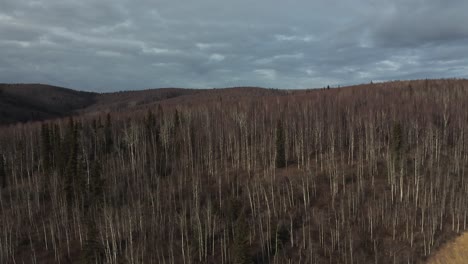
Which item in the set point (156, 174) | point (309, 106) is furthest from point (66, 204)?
point (309, 106)

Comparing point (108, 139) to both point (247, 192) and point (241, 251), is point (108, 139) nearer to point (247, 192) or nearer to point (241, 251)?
point (247, 192)

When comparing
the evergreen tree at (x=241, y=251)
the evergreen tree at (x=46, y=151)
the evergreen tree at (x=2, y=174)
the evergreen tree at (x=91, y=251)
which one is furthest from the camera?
the evergreen tree at (x=46, y=151)

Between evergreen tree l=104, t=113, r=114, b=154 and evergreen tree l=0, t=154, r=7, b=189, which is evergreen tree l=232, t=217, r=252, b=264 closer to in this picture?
evergreen tree l=0, t=154, r=7, b=189

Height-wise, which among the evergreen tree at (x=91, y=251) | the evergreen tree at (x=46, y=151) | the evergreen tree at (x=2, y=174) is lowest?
the evergreen tree at (x=91, y=251)

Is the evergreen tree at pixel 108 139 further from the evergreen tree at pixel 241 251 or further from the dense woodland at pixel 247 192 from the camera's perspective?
the evergreen tree at pixel 241 251

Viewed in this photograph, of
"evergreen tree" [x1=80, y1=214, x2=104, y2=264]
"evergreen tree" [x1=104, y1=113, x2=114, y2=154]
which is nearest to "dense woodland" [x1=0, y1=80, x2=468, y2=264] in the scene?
"evergreen tree" [x1=80, y1=214, x2=104, y2=264]

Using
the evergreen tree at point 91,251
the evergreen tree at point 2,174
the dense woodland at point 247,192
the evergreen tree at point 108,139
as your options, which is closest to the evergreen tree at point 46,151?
the dense woodland at point 247,192

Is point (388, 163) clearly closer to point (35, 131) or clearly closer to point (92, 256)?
point (92, 256)

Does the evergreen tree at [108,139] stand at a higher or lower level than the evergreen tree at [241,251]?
higher

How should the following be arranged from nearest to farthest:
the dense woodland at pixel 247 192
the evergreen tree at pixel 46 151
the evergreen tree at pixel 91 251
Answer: the evergreen tree at pixel 91 251 < the dense woodland at pixel 247 192 < the evergreen tree at pixel 46 151
